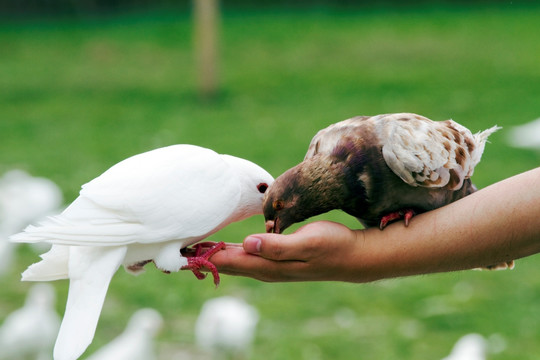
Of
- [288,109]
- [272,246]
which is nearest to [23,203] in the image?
[272,246]

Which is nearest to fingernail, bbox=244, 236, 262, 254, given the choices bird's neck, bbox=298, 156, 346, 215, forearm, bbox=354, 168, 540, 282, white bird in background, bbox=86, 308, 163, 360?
bird's neck, bbox=298, 156, 346, 215

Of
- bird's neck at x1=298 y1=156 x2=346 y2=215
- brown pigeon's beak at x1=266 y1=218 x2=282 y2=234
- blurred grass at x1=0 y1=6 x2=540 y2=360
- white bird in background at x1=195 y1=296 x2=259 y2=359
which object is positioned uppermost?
bird's neck at x1=298 y1=156 x2=346 y2=215

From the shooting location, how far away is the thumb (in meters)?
2.60

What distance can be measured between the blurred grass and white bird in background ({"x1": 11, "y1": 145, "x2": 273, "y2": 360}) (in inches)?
121

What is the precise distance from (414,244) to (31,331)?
336 centimetres

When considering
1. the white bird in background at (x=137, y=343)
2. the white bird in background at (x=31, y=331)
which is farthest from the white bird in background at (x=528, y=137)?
the white bird in background at (x=31, y=331)

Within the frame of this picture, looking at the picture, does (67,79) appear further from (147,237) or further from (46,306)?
(147,237)

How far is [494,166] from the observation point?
9.01 metres

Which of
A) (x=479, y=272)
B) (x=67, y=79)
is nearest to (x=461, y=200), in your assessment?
(x=479, y=272)

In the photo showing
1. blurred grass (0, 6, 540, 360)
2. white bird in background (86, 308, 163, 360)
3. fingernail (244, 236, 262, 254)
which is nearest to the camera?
fingernail (244, 236, 262, 254)

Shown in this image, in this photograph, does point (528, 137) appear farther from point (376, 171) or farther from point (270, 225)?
point (270, 225)

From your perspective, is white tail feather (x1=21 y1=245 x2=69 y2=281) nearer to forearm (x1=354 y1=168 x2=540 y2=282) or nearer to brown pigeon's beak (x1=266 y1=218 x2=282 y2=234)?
brown pigeon's beak (x1=266 y1=218 x2=282 y2=234)

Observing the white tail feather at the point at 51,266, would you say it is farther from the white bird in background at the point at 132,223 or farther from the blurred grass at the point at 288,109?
the blurred grass at the point at 288,109

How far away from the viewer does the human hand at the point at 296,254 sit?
2617mm
